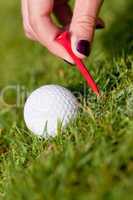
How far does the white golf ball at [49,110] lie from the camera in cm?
287

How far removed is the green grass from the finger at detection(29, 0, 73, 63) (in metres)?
0.30

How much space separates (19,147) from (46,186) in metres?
0.80

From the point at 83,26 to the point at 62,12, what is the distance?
2.17 feet

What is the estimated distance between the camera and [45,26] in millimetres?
3006

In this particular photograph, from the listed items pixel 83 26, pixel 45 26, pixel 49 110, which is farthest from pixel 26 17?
pixel 49 110

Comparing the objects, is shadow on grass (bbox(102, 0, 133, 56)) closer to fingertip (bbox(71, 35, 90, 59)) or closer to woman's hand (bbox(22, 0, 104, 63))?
woman's hand (bbox(22, 0, 104, 63))

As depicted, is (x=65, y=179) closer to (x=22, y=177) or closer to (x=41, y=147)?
(x=22, y=177)

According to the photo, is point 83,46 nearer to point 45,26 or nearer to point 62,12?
point 45,26

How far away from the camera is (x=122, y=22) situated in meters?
4.81

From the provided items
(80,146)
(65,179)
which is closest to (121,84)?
(80,146)

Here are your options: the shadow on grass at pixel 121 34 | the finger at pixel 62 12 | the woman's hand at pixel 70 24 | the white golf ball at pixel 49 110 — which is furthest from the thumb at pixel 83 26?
the shadow on grass at pixel 121 34

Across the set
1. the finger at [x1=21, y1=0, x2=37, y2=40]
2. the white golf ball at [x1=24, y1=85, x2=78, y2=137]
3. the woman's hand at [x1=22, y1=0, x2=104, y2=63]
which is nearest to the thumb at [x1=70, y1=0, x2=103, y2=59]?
the woman's hand at [x1=22, y1=0, x2=104, y2=63]

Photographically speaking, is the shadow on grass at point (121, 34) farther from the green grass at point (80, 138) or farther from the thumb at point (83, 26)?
the thumb at point (83, 26)

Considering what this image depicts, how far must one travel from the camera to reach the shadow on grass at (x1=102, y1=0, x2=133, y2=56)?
4224 mm
